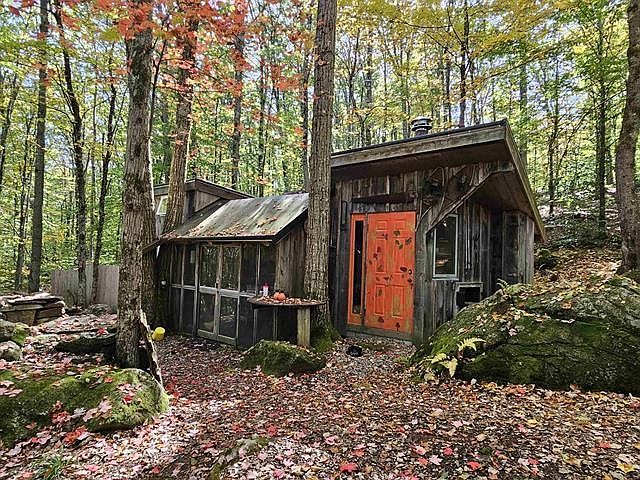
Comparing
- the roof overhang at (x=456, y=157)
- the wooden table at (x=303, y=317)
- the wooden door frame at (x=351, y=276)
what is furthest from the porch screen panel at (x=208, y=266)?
the roof overhang at (x=456, y=157)

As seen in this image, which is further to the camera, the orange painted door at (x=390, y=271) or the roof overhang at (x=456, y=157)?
the orange painted door at (x=390, y=271)

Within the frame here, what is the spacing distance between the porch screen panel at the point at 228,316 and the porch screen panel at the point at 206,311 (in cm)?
26

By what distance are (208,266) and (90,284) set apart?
521 centimetres

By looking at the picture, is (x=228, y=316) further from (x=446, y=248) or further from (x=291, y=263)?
(x=446, y=248)

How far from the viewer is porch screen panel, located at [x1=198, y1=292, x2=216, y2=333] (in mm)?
7215

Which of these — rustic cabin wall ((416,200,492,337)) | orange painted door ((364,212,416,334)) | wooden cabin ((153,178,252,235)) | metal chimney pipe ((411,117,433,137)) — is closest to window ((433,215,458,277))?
rustic cabin wall ((416,200,492,337))

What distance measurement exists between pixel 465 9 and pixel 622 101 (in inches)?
182

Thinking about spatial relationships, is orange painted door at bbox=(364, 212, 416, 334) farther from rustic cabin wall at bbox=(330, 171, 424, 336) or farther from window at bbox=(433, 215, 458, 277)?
window at bbox=(433, 215, 458, 277)

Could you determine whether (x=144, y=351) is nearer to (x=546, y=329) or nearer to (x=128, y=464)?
(x=128, y=464)

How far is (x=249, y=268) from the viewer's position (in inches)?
261

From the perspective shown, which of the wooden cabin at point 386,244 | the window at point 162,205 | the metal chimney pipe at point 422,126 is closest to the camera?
the wooden cabin at point 386,244

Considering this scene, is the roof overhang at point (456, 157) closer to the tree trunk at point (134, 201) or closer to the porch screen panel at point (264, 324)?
the porch screen panel at point (264, 324)

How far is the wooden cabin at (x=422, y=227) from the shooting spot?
583 cm

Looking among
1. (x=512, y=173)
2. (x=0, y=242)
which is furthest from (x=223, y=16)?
(x=0, y=242)
